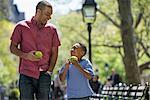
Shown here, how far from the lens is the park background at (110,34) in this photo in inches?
790

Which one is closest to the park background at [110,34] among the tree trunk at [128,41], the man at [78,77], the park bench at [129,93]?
the tree trunk at [128,41]

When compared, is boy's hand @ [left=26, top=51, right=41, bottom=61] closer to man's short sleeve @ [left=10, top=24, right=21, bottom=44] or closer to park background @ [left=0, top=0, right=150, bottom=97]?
man's short sleeve @ [left=10, top=24, right=21, bottom=44]

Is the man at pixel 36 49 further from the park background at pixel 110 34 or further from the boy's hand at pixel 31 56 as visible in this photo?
the park background at pixel 110 34

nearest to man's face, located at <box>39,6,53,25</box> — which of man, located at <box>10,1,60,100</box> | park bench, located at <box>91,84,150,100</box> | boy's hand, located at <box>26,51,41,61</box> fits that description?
man, located at <box>10,1,60,100</box>

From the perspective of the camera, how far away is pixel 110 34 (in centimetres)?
4903

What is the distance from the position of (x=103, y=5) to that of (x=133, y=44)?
1728 cm

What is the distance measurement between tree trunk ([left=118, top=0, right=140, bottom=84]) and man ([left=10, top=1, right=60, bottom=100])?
1274cm

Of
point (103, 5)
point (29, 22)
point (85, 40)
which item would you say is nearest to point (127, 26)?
point (29, 22)

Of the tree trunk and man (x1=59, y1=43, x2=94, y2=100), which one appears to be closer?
man (x1=59, y1=43, x2=94, y2=100)

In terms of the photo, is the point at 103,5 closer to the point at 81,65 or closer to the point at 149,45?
the point at 149,45

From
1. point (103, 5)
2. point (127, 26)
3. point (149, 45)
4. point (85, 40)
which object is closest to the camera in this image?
point (127, 26)

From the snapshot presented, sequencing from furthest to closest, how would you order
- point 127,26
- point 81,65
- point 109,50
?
point 109,50
point 127,26
point 81,65

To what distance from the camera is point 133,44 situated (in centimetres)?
2009

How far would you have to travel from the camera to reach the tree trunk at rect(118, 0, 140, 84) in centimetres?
1978
